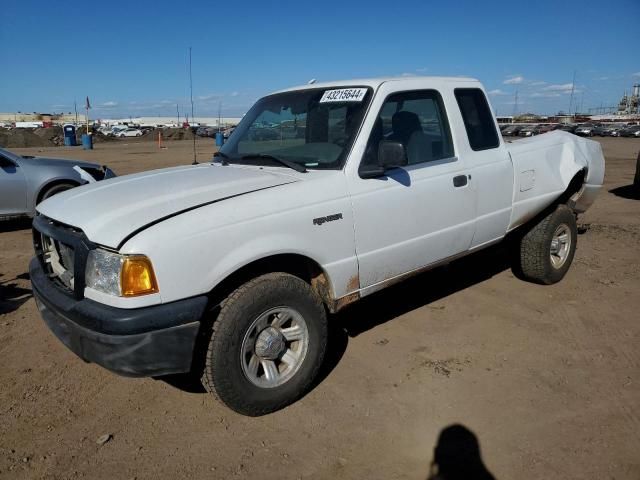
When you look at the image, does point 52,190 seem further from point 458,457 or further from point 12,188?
point 458,457

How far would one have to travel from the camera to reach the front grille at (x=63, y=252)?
2730 mm

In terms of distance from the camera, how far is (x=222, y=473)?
2.64m

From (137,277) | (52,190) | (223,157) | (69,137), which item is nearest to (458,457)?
(137,277)

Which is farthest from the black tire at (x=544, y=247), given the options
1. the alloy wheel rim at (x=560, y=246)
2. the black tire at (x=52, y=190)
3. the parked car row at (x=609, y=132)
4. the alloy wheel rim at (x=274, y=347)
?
the parked car row at (x=609, y=132)

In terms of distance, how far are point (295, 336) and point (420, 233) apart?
1230 millimetres

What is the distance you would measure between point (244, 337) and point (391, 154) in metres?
1.47

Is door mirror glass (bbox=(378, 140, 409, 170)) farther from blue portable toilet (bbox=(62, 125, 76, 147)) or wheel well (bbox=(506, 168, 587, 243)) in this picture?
blue portable toilet (bbox=(62, 125, 76, 147))

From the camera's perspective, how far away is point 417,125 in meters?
3.94

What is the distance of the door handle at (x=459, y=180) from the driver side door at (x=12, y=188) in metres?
7.02

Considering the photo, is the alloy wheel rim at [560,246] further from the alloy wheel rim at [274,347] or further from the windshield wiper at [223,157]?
the windshield wiper at [223,157]

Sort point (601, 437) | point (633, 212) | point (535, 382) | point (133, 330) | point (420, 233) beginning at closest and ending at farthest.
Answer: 1. point (133, 330)
2. point (601, 437)
3. point (535, 382)
4. point (420, 233)
5. point (633, 212)

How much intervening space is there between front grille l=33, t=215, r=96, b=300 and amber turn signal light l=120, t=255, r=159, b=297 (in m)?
0.30

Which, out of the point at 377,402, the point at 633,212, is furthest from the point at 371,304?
the point at 633,212

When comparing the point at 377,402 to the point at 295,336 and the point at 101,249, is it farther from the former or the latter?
the point at 101,249
